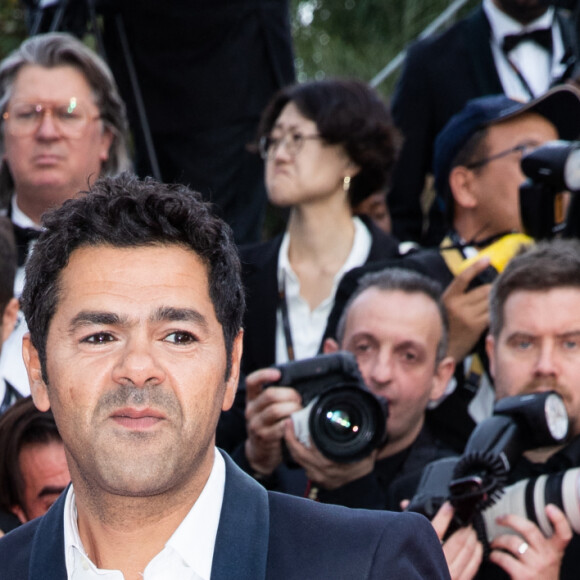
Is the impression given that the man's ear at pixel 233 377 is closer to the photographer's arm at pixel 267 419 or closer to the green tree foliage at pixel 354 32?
the photographer's arm at pixel 267 419

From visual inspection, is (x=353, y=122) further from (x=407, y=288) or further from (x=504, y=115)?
(x=407, y=288)

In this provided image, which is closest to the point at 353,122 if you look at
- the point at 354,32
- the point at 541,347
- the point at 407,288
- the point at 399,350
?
the point at 407,288

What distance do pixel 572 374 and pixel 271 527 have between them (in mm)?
1495

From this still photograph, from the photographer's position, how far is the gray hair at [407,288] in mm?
4207

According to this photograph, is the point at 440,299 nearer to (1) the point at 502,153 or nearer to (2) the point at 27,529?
(1) the point at 502,153

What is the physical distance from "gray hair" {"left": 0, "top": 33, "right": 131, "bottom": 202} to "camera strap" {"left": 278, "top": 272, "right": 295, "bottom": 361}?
680 millimetres

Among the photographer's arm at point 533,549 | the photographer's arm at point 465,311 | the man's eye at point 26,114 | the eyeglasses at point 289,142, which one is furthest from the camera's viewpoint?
the eyeglasses at point 289,142

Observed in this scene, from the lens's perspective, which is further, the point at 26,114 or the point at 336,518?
the point at 26,114

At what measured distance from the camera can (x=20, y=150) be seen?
14.7ft

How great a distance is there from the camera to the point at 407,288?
4.21 m

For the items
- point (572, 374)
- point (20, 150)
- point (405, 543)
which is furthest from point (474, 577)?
point (20, 150)

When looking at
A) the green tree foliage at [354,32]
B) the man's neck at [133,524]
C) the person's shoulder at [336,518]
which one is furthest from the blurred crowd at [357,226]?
the green tree foliage at [354,32]

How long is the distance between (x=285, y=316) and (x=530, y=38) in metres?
1.63

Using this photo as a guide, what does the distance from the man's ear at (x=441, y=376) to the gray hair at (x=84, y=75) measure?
1330 millimetres
